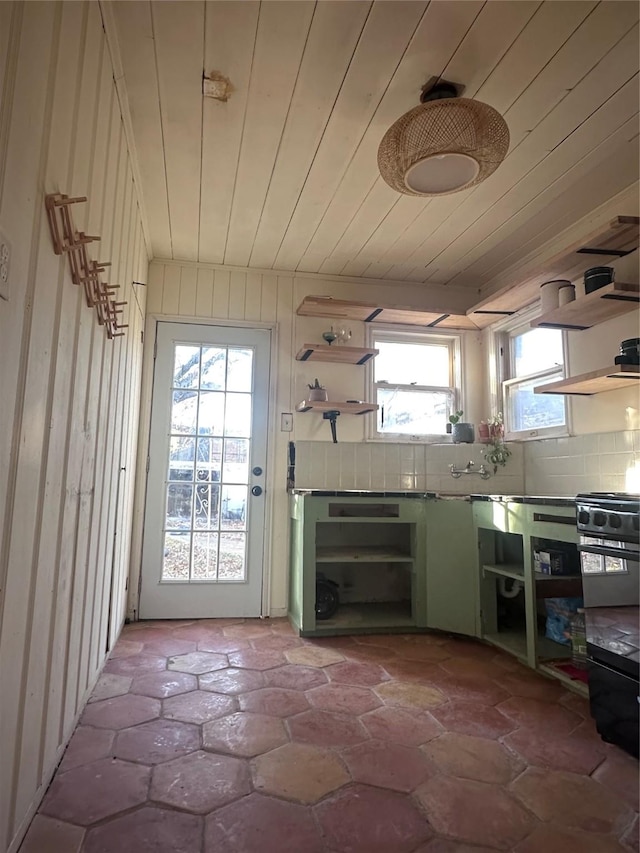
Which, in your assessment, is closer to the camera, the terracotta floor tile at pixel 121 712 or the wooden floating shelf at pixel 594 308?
the terracotta floor tile at pixel 121 712

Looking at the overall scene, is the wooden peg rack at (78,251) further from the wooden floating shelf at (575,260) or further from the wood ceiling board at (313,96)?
the wooden floating shelf at (575,260)

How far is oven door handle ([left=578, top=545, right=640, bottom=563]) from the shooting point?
1.67 m

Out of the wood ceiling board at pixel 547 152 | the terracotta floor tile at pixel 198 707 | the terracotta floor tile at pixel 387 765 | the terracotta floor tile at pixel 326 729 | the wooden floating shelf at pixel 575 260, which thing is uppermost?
the wood ceiling board at pixel 547 152

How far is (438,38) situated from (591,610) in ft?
7.11

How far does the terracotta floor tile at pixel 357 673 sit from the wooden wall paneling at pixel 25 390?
1414 millimetres

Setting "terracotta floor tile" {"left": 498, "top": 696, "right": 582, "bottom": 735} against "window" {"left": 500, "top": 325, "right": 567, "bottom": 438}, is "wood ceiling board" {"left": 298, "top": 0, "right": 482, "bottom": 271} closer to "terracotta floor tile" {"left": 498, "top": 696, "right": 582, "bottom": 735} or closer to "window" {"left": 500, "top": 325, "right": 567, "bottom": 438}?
"window" {"left": 500, "top": 325, "right": 567, "bottom": 438}

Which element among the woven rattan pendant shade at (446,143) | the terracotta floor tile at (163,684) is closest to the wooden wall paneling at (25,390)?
the terracotta floor tile at (163,684)

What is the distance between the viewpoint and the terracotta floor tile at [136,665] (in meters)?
2.34

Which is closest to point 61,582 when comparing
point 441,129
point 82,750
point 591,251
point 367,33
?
point 82,750

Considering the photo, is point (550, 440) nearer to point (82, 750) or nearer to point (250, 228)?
point (250, 228)

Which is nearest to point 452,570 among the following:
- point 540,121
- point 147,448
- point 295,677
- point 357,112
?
point 295,677

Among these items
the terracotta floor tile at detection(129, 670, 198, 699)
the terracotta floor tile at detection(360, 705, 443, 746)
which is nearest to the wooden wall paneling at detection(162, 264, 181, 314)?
the terracotta floor tile at detection(129, 670, 198, 699)

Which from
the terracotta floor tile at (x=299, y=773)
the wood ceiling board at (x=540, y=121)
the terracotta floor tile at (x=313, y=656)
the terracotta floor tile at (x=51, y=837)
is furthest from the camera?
the terracotta floor tile at (x=313, y=656)

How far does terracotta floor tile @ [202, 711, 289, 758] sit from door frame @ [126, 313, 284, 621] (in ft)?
4.79
